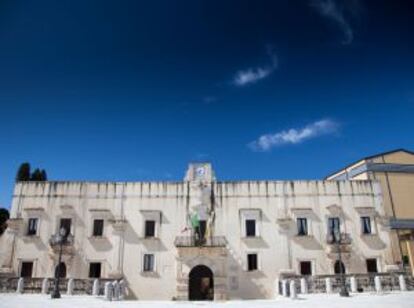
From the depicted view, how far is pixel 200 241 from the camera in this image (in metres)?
24.0

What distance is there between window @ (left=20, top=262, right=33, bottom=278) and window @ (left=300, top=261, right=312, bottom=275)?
1728 cm

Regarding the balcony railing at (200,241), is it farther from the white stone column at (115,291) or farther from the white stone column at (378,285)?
the white stone column at (378,285)

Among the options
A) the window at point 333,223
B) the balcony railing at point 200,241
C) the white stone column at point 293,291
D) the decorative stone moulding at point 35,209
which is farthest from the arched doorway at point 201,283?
the decorative stone moulding at point 35,209

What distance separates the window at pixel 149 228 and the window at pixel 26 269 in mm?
7591

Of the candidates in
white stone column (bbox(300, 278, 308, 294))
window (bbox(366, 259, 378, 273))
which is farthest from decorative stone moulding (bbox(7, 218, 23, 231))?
window (bbox(366, 259, 378, 273))

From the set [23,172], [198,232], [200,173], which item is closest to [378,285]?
[198,232]

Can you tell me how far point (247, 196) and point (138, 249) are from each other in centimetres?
801

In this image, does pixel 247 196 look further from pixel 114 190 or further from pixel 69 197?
pixel 69 197

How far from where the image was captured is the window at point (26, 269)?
2408cm

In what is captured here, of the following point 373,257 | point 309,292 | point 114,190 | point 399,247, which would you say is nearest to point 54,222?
point 114,190

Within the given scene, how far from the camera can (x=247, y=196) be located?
25.7 m

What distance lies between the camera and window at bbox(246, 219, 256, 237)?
24953mm

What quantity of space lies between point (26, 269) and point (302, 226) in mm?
18111

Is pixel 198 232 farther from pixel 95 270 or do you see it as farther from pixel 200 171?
pixel 95 270
